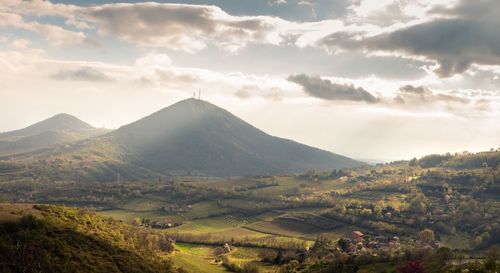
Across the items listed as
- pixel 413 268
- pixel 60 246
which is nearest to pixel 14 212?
pixel 60 246

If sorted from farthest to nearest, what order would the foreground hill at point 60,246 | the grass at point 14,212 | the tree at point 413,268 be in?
the grass at point 14,212, the tree at point 413,268, the foreground hill at point 60,246

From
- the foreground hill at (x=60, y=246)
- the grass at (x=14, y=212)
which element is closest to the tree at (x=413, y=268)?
the foreground hill at (x=60, y=246)

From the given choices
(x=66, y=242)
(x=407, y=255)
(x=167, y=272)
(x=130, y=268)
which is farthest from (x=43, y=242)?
(x=407, y=255)

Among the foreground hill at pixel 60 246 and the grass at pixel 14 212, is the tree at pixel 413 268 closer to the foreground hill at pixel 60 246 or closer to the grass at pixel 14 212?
the foreground hill at pixel 60 246

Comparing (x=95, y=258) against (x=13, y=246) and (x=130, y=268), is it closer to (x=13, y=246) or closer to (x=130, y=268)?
(x=130, y=268)

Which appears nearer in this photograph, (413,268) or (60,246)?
(413,268)

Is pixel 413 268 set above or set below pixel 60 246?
below

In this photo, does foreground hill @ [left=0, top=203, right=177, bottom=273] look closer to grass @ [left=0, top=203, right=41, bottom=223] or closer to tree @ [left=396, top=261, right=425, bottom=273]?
grass @ [left=0, top=203, right=41, bottom=223]

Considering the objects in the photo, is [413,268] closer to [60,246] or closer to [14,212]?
[60,246]

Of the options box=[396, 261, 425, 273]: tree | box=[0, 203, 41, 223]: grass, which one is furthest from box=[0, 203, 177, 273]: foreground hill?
box=[396, 261, 425, 273]: tree

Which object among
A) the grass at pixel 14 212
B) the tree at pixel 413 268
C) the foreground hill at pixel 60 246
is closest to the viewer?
the foreground hill at pixel 60 246

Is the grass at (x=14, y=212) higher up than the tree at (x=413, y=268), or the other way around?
the grass at (x=14, y=212)
